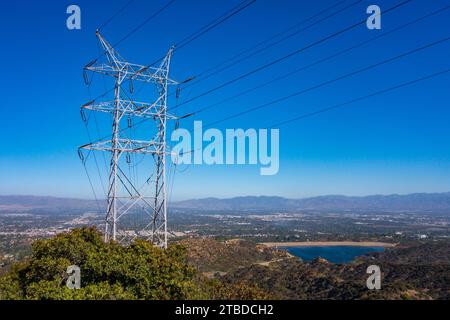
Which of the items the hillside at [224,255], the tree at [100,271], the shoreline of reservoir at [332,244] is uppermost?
the tree at [100,271]

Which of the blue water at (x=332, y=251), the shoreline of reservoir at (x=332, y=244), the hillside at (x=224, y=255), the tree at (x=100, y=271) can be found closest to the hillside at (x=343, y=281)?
the hillside at (x=224, y=255)

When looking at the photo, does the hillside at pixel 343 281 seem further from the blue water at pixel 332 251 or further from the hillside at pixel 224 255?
the blue water at pixel 332 251

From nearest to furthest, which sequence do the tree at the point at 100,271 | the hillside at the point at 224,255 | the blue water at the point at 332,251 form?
the tree at the point at 100,271 → the hillside at the point at 224,255 → the blue water at the point at 332,251

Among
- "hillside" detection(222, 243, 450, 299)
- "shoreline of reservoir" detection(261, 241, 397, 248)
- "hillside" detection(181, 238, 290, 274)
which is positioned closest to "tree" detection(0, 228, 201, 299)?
"hillside" detection(222, 243, 450, 299)

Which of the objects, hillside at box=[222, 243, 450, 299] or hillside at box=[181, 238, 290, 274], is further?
hillside at box=[181, 238, 290, 274]

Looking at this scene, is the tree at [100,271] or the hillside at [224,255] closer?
the tree at [100,271]

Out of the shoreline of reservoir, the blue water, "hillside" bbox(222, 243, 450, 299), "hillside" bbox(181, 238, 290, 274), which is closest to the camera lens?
"hillside" bbox(222, 243, 450, 299)

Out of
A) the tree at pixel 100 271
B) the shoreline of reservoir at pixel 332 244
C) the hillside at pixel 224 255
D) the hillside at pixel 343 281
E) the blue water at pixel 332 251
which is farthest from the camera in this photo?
the shoreline of reservoir at pixel 332 244

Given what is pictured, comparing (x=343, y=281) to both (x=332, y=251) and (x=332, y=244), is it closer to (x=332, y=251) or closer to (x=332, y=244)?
(x=332, y=251)

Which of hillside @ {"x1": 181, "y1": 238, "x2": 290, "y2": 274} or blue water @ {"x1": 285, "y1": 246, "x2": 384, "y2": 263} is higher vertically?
hillside @ {"x1": 181, "y1": 238, "x2": 290, "y2": 274}

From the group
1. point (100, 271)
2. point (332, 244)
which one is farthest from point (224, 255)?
point (332, 244)

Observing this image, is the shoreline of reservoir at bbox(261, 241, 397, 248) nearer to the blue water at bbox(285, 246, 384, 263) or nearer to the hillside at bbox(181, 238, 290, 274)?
the blue water at bbox(285, 246, 384, 263)
